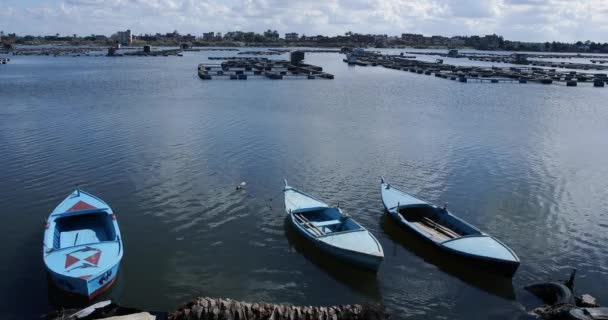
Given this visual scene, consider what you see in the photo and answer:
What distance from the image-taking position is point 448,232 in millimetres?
24875

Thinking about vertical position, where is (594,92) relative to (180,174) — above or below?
above

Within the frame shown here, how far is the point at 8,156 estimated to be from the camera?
3697cm

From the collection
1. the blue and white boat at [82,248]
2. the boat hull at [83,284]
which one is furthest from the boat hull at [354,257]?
the boat hull at [83,284]

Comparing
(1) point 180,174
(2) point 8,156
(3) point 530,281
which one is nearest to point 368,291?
(3) point 530,281

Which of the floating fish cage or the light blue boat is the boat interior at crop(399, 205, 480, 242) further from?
the floating fish cage

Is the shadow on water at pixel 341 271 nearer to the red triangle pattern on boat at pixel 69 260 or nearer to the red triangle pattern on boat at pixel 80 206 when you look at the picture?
the red triangle pattern on boat at pixel 69 260

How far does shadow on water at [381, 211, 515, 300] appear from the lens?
21125mm

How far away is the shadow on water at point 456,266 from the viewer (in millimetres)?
21125

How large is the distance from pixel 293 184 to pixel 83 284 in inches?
693

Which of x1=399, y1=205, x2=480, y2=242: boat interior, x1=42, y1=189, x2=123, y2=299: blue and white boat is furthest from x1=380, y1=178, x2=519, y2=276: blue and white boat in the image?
x1=42, y1=189, x2=123, y2=299: blue and white boat

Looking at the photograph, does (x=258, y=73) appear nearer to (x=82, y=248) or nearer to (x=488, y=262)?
(x=82, y=248)

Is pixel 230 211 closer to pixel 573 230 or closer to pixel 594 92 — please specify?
pixel 573 230

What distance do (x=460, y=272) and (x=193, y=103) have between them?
5378 centimetres

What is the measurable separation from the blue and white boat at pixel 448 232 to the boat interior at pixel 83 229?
16.1 meters
